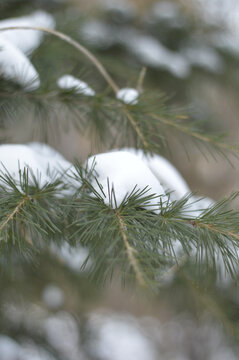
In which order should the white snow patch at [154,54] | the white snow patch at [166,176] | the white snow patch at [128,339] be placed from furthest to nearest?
the white snow patch at [128,339] < the white snow patch at [154,54] < the white snow patch at [166,176]

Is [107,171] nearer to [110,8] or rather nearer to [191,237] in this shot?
[191,237]

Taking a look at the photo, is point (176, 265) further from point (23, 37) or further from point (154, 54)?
point (154, 54)

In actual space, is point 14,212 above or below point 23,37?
below

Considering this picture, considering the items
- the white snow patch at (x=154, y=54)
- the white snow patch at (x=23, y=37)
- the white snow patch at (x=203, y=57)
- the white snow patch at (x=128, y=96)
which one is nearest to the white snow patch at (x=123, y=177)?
the white snow patch at (x=128, y=96)

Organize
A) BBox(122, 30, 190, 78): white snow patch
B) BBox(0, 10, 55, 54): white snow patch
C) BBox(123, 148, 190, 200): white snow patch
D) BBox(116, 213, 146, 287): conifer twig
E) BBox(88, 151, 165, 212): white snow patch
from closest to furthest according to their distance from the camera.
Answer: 1. BBox(116, 213, 146, 287): conifer twig
2. BBox(88, 151, 165, 212): white snow patch
3. BBox(123, 148, 190, 200): white snow patch
4. BBox(0, 10, 55, 54): white snow patch
5. BBox(122, 30, 190, 78): white snow patch

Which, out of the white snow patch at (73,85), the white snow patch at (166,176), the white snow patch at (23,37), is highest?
the white snow patch at (23,37)

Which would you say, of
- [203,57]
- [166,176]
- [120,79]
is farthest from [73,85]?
[203,57]

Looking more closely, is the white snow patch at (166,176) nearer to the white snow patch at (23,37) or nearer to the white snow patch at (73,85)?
the white snow patch at (73,85)

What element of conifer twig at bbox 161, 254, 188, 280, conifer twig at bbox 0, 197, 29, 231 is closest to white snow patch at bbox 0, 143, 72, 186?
conifer twig at bbox 0, 197, 29, 231

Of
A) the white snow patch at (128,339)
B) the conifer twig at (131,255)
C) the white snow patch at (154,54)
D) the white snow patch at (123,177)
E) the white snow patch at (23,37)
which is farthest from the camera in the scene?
the white snow patch at (128,339)

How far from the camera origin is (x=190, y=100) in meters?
1.13

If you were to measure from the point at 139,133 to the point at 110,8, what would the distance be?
0.75m

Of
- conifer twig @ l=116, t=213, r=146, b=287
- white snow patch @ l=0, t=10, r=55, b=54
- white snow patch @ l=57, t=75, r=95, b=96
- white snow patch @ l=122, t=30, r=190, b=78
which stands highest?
white snow patch @ l=122, t=30, r=190, b=78

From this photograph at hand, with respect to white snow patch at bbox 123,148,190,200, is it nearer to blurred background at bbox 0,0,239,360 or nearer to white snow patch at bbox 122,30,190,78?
blurred background at bbox 0,0,239,360
